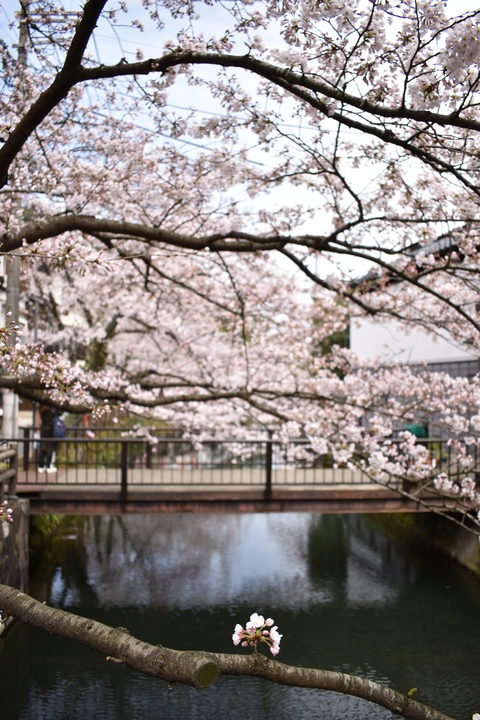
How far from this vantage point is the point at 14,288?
9.98m

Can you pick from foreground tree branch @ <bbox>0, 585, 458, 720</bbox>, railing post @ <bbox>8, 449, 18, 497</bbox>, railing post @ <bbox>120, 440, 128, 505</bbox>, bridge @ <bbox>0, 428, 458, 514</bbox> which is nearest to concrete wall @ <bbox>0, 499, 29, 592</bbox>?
railing post @ <bbox>8, 449, 18, 497</bbox>

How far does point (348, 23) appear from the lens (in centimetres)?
404

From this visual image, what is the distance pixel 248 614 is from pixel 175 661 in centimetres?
818

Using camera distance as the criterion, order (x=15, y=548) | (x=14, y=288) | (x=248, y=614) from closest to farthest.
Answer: (x=15, y=548) → (x=14, y=288) → (x=248, y=614)

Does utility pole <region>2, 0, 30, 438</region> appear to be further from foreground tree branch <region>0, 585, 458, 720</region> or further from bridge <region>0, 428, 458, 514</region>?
foreground tree branch <region>0, 585, 458, 720</region>

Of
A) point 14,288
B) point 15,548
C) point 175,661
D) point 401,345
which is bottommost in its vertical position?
point 15,548

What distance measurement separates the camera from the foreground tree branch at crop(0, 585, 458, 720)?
10.1 feet

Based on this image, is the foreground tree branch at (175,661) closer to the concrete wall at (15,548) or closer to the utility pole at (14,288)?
the utility pole at (14,288)

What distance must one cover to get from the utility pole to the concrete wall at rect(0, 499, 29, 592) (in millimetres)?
1724

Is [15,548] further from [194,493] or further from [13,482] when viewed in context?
[194,493]

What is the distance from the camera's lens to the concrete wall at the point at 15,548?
29.2 ft

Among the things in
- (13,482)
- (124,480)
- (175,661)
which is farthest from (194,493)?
(175,661)

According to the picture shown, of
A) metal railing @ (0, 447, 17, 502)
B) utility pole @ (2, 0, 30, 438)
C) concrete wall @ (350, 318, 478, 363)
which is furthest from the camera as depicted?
concrete wall @ (350, 318, 478, 363)

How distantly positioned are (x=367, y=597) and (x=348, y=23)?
986 centimetres
